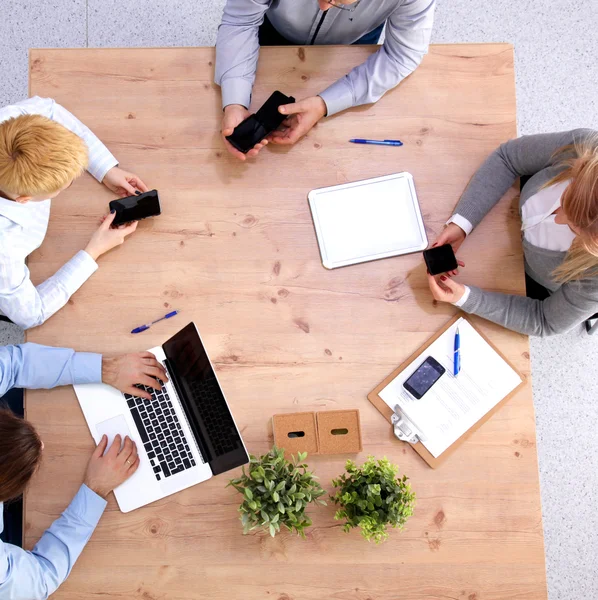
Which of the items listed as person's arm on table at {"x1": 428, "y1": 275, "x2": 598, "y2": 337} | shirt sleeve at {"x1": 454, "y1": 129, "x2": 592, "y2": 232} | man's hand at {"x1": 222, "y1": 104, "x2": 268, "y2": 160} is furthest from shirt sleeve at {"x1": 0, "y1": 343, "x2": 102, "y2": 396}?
shirt sleeve at {"x1": 454, "y1": 129, "x2": 592, "y2": 232}

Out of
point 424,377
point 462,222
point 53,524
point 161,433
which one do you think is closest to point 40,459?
point 53,524

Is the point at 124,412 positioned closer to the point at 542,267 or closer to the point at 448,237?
the point at 448,237

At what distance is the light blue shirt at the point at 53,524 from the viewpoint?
1062 millimetres

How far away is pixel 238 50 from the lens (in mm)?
1239

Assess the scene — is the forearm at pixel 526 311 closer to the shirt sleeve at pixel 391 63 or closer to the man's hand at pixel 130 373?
the shirt sleeve at pixel 391 63

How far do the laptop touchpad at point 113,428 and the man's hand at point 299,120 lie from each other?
71 cm

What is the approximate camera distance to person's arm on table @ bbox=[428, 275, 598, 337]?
1.18m

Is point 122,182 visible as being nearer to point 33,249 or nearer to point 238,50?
point 33,249

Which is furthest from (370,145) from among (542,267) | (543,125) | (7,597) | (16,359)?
(7,597)

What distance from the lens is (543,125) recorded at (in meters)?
1.99

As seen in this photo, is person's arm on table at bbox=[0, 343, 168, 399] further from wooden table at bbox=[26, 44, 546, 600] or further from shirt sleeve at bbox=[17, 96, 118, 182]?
shirt sleeve at bbox=[17, 96, 118, 182]

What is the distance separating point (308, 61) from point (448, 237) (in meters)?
0.54

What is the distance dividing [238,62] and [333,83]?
23 cm

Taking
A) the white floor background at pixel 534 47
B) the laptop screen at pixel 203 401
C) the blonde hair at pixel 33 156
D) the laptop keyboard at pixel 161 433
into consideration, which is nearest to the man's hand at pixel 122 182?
the blonde hair at pixel 33 156
